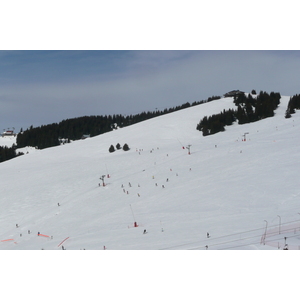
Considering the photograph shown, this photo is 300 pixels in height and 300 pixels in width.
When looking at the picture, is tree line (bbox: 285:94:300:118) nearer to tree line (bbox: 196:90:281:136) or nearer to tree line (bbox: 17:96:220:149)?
tree line (bbox: 196:90:281:136)

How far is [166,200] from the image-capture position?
24109 mm

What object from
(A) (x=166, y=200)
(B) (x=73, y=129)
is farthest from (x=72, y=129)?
(A) (x=166, y=200)

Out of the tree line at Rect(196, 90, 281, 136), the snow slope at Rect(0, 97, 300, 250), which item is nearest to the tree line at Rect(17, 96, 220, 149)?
the tree line at Rect(196, 90, 281, 136)

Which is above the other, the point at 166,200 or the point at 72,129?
the point at 72,129

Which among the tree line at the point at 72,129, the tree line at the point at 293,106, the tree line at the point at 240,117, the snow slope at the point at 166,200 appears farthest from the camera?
the tree line at the point at 72,129

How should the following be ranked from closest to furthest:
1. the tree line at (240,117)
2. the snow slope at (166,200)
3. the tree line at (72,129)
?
the snow slope at (166,200)
the tree line at (240,117)
the tree line at (72,129)

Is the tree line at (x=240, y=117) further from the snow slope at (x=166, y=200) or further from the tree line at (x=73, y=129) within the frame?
the tree line at (x=73, y=129)

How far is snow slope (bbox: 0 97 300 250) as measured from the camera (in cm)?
1598

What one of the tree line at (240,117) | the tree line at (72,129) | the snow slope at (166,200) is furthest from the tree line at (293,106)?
the tree line at (72,129)

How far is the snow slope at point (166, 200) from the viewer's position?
629 inches

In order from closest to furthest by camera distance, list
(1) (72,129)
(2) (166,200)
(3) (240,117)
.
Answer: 1. (2) (166,200)
2. (3) (240,117)
3. (1) (72,129)

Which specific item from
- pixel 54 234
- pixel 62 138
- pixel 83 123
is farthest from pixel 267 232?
pixel 83 123

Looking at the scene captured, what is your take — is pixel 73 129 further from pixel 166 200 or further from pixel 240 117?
pixel 166 200

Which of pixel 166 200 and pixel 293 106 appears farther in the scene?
pixel 293 106
